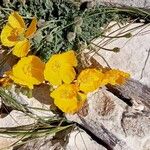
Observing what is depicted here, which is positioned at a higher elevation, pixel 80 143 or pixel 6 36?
pixel 6 36

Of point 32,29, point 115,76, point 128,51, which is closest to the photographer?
point 115,76

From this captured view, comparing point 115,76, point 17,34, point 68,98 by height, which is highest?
point 17,34

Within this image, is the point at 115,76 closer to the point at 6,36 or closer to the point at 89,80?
the point at 89,80

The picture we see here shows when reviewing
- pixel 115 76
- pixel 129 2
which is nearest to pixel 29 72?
pixel 115 76

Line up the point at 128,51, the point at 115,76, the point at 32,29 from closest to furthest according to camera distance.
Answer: the point at 115,76
the point at 32,29
the point at 128,51

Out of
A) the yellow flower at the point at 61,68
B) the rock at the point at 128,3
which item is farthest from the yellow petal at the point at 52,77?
the rock at the point at 128,3

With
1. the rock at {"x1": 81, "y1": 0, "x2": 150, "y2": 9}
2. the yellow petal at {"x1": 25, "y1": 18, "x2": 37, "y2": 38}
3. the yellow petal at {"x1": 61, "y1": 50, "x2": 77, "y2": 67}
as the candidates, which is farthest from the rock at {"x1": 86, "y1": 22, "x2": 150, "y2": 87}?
the yellow petal at {"x1": 25, "y1": 18, "x2": 37, "y2": 38}
